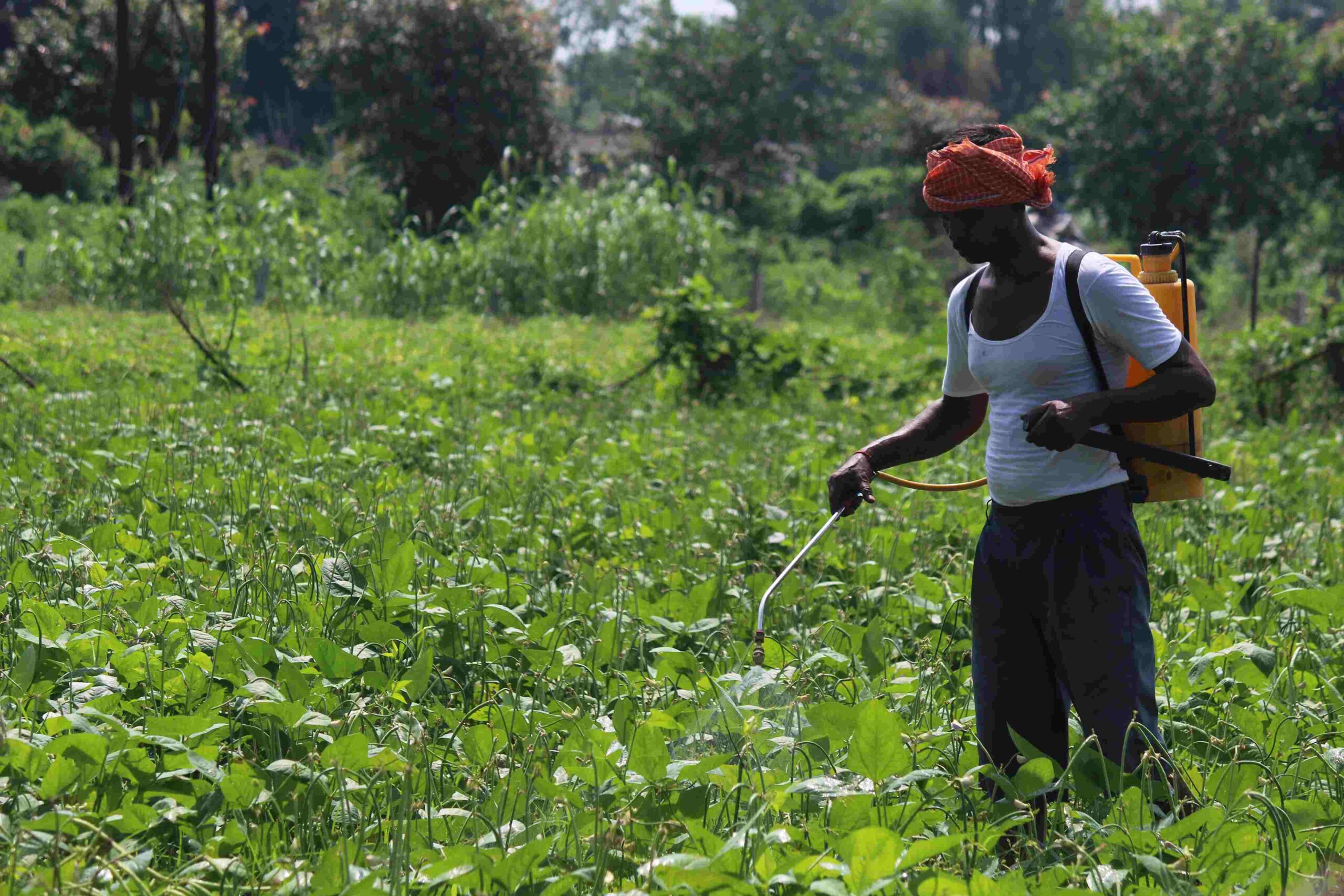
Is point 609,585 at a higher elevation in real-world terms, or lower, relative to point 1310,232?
lower

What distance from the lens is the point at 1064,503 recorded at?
273 centimetres

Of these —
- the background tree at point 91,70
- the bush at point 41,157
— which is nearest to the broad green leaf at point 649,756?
the background tree at point 91,70

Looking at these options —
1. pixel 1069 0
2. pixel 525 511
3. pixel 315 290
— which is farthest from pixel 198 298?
pixel 1069 0

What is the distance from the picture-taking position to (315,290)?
47.9 ft

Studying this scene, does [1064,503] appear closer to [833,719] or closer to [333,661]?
[833,719]

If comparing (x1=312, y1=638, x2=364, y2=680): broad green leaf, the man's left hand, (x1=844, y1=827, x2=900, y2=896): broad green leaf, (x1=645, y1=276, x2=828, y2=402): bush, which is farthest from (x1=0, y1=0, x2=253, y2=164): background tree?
(x1=844, y1=827, x2=900, y2=896): broad green leaf

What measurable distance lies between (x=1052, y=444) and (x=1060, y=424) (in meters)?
0.04

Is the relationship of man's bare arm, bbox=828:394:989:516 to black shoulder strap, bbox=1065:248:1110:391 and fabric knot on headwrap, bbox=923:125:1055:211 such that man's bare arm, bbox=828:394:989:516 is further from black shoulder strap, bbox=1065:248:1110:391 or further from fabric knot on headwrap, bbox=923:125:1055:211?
fabric knot on headwrap, bbox=923:125:1055:211

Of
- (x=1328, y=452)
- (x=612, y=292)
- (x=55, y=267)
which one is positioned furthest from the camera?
(x=612, y=292)

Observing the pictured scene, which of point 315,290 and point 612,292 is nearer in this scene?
point 315,290

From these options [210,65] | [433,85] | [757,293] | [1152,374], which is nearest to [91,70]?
[433,85]

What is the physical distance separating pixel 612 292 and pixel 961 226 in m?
13.4

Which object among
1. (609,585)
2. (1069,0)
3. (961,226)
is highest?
(1069,0)

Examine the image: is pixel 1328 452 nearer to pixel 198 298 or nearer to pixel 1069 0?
pixel 198 298
